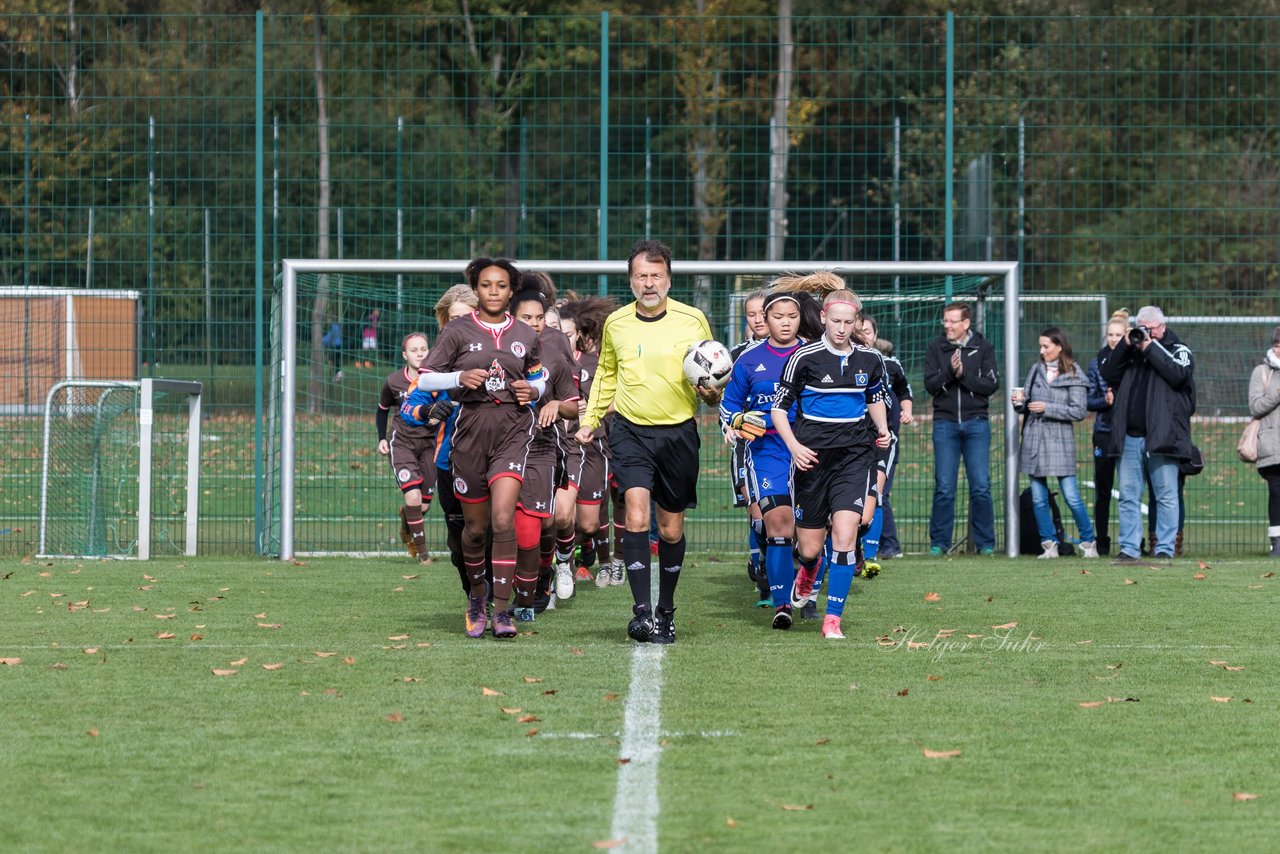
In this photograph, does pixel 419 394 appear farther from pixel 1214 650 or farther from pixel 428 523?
pixel 428 523

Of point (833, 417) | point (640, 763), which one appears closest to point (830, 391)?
point (833, 417)

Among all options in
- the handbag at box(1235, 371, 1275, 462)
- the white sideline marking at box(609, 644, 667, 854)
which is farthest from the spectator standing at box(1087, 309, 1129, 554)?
the white sideline marking at box(609, 644, 667, 854)

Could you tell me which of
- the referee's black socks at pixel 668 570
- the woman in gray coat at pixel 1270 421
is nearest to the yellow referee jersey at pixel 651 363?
the referee's black socks at pixel 668 570

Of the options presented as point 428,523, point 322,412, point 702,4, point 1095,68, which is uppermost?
point 702,4

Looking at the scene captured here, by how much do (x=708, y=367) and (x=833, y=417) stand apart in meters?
0.87

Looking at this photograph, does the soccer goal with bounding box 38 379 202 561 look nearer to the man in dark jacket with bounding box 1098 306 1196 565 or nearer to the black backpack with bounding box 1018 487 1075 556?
the black backpack with bounding box 1018 487 1075 556

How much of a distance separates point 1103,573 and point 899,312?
4.04 meters

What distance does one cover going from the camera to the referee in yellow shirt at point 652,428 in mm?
8242

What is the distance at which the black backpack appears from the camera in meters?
13.5

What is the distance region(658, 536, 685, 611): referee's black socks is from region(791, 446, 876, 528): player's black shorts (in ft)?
2.44

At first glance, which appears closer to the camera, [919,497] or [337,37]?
[337,37]

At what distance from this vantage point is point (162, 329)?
1370 centimetres

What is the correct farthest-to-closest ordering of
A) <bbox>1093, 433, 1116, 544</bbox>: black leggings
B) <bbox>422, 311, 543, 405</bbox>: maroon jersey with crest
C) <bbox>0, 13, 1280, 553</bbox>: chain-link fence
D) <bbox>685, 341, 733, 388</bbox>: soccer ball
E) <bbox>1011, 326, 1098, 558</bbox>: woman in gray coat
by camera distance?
1. <bbox>0, 13, 1280, 553</bbox>: chain-link fence
2. <bbox>1093, 433, 1116, 544</bbox>: black leggings
3. <bbox>1011, 326, 1098, 558</bbox>: woman in gray coat
4. <bbox>422, 311, 543, 405</bbox>: maroon jersey with crest
5. <bbox>685, 341, 733, 388</bbox>: soccer ball

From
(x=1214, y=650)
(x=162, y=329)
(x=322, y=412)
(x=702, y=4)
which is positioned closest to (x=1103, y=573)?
(x=1214, y=650)
